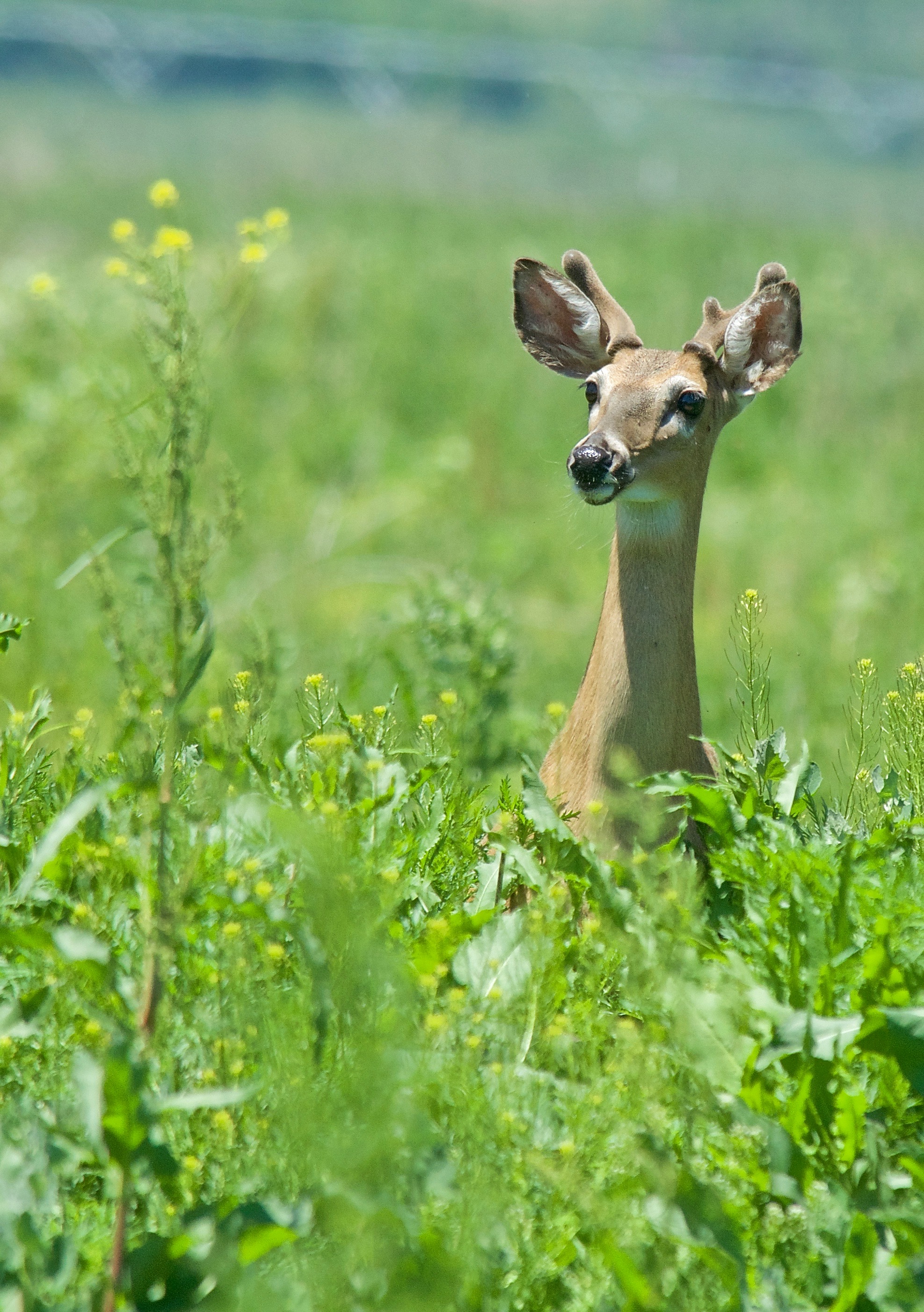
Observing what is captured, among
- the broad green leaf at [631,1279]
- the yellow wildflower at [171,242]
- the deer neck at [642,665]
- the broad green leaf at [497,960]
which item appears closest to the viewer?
the broad green leaf at [631,1279]

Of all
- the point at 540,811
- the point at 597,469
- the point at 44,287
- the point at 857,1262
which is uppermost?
the point at 44,287

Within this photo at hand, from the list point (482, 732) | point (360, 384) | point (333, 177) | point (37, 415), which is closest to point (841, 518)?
point (360, 384)

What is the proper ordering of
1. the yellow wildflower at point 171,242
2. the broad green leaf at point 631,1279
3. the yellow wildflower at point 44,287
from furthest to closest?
the yellow wildflower at point 44,287 → the yellow wildflower at point 171,242 → the broad green leaf at point 631,1279

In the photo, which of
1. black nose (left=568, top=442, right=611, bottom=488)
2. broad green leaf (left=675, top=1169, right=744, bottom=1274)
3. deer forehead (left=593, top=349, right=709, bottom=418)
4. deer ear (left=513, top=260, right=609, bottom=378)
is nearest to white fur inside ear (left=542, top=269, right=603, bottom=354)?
deer ear (left=513, top=260, right=609, bottom=378)

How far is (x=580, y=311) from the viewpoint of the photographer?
4.00 meters

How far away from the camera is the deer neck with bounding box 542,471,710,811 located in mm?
3387

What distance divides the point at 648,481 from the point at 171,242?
1508 mm

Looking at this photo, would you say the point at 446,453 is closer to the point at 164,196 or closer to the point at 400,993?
the point at 164,196

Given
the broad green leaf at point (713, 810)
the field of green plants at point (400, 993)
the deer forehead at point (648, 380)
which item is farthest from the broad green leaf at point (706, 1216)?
the deer forehead at point (648, 380)

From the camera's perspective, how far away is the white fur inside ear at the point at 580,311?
398 centimetres

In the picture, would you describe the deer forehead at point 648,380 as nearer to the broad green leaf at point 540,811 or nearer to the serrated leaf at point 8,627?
the broad green leaf at point 540,811

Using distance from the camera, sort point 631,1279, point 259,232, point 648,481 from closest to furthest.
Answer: point 631,1279 < point 259,232 < point 648,481

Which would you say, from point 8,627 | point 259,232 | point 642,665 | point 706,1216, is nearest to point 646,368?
point 642,665

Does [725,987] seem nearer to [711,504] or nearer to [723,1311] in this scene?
[723,1311]
